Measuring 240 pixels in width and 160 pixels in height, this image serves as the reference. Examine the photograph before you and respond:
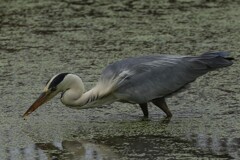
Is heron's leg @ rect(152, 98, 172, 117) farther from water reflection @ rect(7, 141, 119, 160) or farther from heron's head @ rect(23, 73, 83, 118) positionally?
water reflection @ rect(7, 141, 119, 160)

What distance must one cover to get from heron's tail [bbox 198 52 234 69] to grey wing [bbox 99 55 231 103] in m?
0.02

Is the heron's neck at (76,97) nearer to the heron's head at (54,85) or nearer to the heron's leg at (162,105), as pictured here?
the heron's head at (54,85)

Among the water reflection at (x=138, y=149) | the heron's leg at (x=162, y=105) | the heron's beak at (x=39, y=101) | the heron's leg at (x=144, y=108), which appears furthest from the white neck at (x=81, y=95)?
the water reflection at (x=138, y=149)

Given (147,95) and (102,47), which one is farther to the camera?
(102,47)

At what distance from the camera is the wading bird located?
5.36m

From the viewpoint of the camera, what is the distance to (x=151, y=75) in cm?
552

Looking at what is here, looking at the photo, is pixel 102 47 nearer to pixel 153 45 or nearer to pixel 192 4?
pixel 153 45

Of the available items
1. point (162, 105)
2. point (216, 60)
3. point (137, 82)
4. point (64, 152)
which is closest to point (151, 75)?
point (137, 82)

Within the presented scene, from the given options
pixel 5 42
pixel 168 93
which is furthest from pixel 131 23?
pixel 168 93

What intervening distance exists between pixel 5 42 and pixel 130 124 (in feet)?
9.12

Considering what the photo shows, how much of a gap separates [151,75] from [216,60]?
0.47 metres

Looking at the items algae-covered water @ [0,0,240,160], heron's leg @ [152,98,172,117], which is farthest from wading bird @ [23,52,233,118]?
algae-covered water @ [0,0,240,160]

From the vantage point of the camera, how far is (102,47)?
24.5 ft

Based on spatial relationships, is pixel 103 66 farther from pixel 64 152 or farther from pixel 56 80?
pixel 64 152
